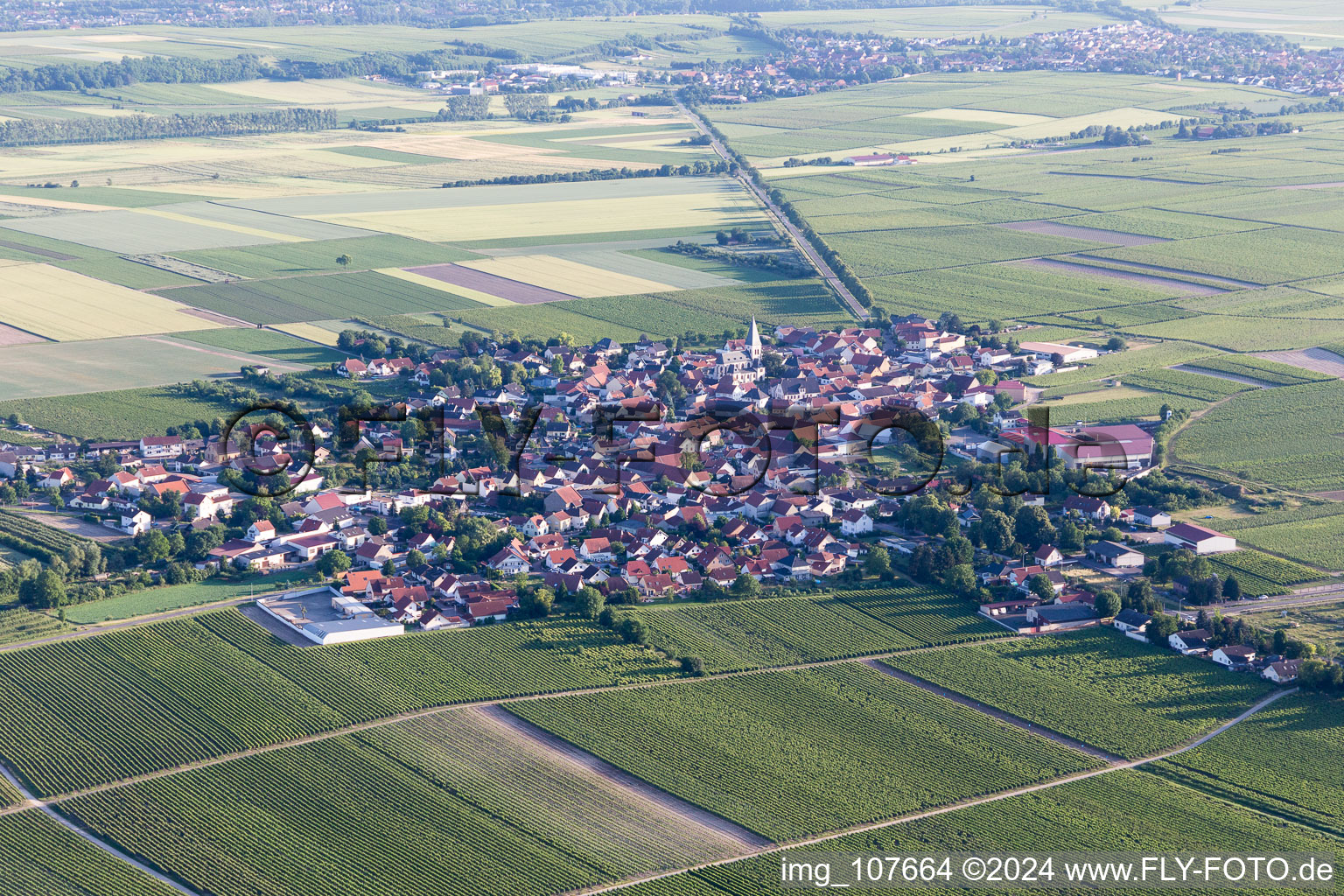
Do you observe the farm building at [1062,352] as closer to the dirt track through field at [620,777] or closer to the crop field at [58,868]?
the dirt track through field at [620,777]

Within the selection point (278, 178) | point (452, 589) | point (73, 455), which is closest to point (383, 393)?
point (73, 455)

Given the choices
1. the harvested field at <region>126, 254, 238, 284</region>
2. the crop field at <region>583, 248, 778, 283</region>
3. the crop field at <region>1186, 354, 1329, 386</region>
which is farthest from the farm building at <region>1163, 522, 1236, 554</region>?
the harvested field at <region>126, 254, 238, 284</region>

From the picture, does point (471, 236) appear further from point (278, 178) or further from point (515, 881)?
point (515, 881)

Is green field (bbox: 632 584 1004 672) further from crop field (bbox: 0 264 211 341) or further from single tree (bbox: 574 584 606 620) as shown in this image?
crop field (bbox: 0 264 211 341)

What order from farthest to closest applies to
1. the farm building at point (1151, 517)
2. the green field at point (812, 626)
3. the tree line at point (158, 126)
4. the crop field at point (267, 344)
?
1. the tree line at point (158, 126)
2. the crop field at point (267, 344)
3. the farm building at point (1151, 517)
4. the green field at point (812, 626)

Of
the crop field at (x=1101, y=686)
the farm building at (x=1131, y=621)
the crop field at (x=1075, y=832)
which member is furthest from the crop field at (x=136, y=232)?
the crop field at (x=1075, y=832)

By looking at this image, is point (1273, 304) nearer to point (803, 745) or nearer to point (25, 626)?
point (803, 745)

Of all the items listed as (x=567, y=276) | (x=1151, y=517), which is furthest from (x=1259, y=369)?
(x=567, y=276)
